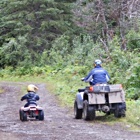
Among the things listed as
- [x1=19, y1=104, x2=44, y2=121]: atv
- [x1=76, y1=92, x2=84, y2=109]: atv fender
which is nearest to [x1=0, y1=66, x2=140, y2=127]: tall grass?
[x1=76, y1=92, x2=84, y2=109]: atv fender

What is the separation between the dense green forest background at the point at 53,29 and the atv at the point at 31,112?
57.6 ft

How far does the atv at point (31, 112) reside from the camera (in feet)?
40.7

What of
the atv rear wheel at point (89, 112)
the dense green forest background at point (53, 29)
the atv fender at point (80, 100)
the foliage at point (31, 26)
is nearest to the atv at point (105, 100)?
the atv rear wheel at point (89, 112)

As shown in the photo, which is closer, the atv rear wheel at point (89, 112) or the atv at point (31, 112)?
the atv rear wheel at point (89, 112)

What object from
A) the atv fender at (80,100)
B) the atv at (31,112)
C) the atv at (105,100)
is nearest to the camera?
the atv at (105,100)

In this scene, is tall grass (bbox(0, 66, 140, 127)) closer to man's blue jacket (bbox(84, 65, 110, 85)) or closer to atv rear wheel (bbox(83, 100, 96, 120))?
atv rear wheel (bbox(83, 100, 96, 120))

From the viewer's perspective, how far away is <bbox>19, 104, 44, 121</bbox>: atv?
40.7ft

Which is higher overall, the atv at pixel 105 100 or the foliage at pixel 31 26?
the foliage at pixel 31 26

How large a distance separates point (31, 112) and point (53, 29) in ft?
83.5

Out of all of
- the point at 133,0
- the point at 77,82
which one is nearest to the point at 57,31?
the point at 133,0

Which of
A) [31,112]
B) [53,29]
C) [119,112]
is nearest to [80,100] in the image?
[119,112]

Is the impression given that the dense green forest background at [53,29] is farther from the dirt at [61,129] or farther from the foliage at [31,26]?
the dirt at [61,129]

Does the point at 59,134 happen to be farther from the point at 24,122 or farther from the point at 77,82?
the point at 77,82

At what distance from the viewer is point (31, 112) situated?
1252cm
